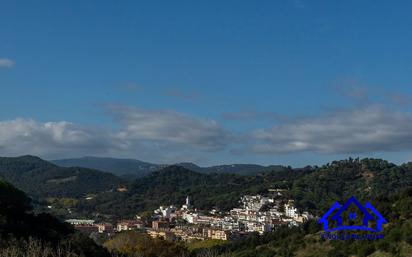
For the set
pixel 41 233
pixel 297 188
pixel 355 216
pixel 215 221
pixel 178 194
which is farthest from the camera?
pixel 178 194

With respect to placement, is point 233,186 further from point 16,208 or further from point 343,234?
point 16,208

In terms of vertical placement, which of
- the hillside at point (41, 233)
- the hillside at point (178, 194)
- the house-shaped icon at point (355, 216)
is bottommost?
the hillside at point (41, 233)

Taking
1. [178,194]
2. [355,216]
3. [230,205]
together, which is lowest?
[355,216]

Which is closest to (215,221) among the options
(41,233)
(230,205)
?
(230,205)

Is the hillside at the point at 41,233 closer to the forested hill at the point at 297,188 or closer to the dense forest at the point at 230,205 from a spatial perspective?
the dense forest at the point at 230,205

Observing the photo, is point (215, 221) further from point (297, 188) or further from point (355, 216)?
point (355, 216)

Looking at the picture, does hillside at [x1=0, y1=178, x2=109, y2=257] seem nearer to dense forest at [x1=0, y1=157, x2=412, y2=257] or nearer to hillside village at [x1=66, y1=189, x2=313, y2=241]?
dense forest at [x1=0, y1=157, x2=412, y2=257]

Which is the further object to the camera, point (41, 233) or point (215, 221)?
point (215, 221)

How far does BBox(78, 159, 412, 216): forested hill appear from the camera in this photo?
101 meters

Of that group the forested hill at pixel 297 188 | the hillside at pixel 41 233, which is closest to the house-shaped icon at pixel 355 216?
the hillside at pixel 41 233

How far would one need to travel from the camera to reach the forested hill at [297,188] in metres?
101

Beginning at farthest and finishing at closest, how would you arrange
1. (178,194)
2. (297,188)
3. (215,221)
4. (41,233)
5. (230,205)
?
(178,194) < (230,205) < (297,188) < (215,221) < (41,233)

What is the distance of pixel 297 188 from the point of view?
112m

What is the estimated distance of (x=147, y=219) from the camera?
10444cm
